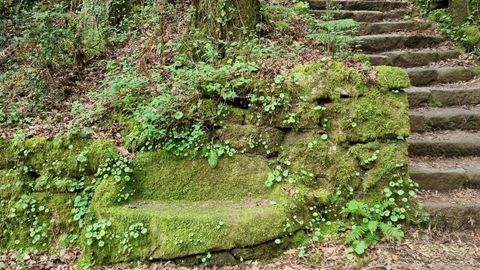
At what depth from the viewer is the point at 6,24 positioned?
6949 mm

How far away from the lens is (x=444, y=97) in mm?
5398

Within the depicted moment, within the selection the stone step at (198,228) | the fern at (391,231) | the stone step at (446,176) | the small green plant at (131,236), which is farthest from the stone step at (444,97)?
the small green plant at (131,236)

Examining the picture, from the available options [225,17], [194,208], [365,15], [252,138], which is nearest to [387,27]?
[365,15]

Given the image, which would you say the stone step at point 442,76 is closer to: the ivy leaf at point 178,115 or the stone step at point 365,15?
the stone step at point 365,15

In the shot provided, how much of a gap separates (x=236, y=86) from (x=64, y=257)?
2.70m

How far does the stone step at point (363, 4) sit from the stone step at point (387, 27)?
0.92 metres

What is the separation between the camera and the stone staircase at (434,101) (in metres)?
4.19

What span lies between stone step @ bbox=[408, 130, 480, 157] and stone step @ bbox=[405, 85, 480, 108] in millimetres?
734

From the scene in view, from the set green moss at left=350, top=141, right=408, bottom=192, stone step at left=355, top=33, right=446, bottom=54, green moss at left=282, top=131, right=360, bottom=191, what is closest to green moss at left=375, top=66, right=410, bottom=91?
green moss at left=350, top=141, right=408, bottom=192

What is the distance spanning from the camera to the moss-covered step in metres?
3.65

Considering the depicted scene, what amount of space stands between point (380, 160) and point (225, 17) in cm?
288

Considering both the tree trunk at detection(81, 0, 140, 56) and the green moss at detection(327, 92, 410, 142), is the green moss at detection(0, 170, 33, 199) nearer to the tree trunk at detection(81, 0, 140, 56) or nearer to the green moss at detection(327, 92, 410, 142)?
→ the tree trunk at detection(81, 0, 140, 56)

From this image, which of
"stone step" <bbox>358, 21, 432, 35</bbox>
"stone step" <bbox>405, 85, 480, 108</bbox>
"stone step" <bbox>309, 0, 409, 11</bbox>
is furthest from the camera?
"stone step" <bbox>309, 0, 409, 11</bbox>

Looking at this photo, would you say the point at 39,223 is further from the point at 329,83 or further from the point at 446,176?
the point at 446,176
